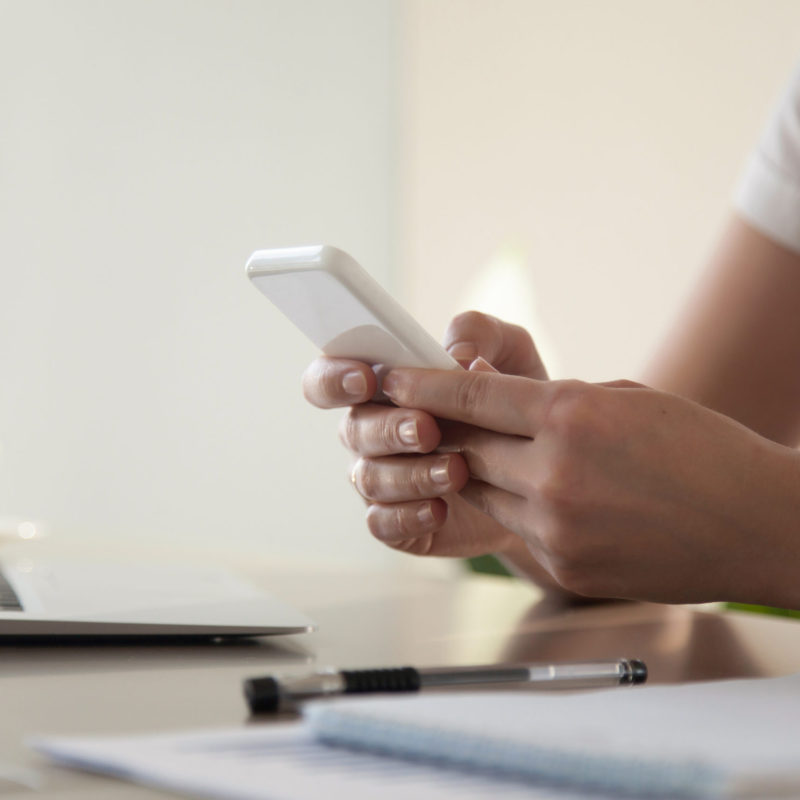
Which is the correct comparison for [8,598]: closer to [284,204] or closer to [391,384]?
[391,384]

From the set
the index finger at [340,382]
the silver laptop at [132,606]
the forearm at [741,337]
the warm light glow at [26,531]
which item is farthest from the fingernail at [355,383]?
the warm light glow at [26,531]

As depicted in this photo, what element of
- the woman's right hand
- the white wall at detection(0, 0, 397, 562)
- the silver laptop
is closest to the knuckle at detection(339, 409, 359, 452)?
the woman's right hand

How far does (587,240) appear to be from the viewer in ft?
8.48

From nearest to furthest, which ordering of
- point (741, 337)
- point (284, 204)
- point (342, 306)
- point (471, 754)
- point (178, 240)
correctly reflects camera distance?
point (471, 754) → point (342, 306) → point (741, 337) → point (178, 240) → point (284, 204)

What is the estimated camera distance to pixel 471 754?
28 cm

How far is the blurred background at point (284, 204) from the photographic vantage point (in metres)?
2.47

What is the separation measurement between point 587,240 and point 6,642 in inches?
85.8

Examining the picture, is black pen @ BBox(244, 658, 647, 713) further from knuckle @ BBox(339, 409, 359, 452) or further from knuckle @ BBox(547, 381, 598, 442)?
knuckle @ BBox(339, 409, 359, 452)

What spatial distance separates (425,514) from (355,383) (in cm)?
9

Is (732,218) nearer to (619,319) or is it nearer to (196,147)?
(619,319)

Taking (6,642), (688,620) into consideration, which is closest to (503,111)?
(688,620)

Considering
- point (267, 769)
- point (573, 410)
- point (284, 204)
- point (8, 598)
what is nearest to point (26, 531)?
point (8, 598)

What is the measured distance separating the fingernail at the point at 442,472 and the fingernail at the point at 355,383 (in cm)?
6

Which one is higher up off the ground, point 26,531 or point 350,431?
point 26,531
